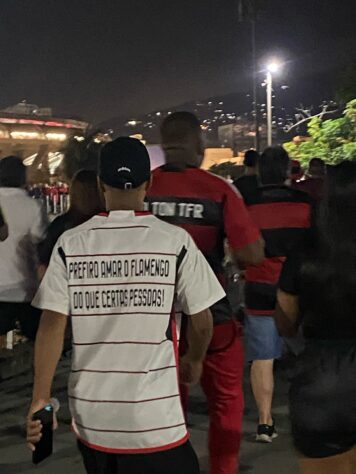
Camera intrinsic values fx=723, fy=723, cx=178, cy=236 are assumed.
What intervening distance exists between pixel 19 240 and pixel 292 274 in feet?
10.4

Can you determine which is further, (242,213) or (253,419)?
(253,419)

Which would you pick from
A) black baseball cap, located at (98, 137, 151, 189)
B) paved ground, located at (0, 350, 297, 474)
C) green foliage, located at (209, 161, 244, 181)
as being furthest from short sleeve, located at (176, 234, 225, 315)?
green foliage, located at (209, 161, 244, 181)

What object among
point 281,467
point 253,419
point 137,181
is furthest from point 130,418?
point 253,419

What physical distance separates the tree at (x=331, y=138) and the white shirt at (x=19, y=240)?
24.3 m

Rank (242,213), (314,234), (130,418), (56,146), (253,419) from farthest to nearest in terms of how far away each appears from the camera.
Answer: (56,146) → (253,419) → (242,213) → (314,234) → (130,418)

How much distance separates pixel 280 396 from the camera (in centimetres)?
580

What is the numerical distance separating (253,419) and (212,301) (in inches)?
118

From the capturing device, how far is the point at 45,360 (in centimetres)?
247

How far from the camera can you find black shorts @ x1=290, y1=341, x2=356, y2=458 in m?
2.53

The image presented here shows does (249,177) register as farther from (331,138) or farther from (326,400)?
(331,138)

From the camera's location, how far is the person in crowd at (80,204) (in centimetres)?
454

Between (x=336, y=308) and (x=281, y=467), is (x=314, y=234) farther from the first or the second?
(x=281, y=467)

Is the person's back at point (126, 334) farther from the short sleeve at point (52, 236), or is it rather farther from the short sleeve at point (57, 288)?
the short sleeve at point (52, 236)

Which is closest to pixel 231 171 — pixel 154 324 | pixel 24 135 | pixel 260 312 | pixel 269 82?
pixel 269 82
